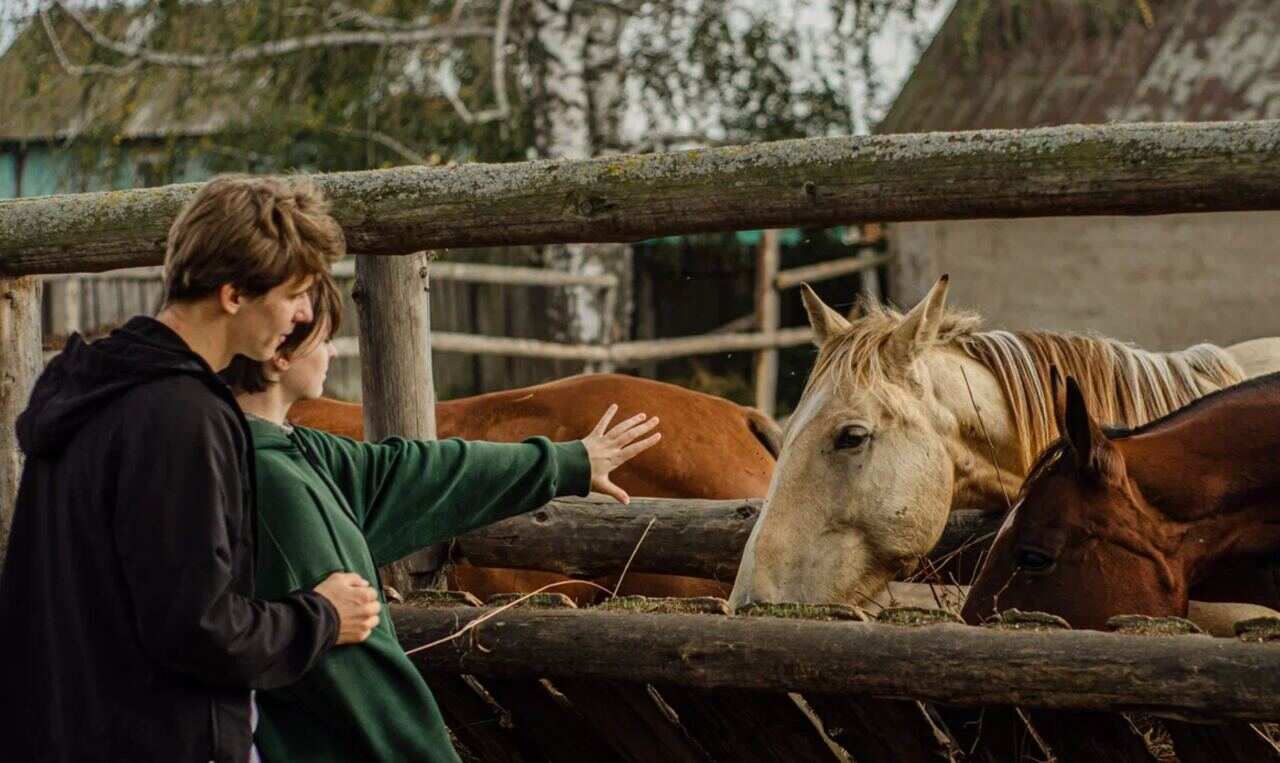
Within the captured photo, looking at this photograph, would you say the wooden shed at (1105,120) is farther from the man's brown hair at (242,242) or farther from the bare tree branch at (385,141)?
the man's brown hair at (242,242)

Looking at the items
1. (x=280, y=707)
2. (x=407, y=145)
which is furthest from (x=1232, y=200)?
(x=407, y=145)

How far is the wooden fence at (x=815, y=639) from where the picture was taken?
2615 millimetres

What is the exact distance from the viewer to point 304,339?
245 centimetres

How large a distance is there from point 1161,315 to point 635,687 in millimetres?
11682

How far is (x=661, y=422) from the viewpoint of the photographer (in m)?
4.83

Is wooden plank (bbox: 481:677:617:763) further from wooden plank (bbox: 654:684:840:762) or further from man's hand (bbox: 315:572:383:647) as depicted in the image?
man's hand (bbox: 315:572:383:647)

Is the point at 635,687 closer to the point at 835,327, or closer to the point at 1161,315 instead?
the point at 835,327

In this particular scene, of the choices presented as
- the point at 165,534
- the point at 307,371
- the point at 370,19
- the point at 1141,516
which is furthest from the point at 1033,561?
the point at 370,19

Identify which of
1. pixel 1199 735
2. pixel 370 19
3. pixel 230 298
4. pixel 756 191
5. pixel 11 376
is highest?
pixel 370 19

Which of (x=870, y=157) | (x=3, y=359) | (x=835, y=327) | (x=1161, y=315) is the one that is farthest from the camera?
(x=1161, y=315)

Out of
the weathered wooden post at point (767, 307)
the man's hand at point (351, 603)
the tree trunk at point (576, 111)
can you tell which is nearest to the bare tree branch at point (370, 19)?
the tree trunk at point (576, 111)

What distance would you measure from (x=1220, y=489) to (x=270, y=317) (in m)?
2.00

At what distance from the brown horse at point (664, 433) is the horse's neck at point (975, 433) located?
2.66ft

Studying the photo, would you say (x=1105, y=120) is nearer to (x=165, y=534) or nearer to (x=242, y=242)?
(x=242, y=242)
